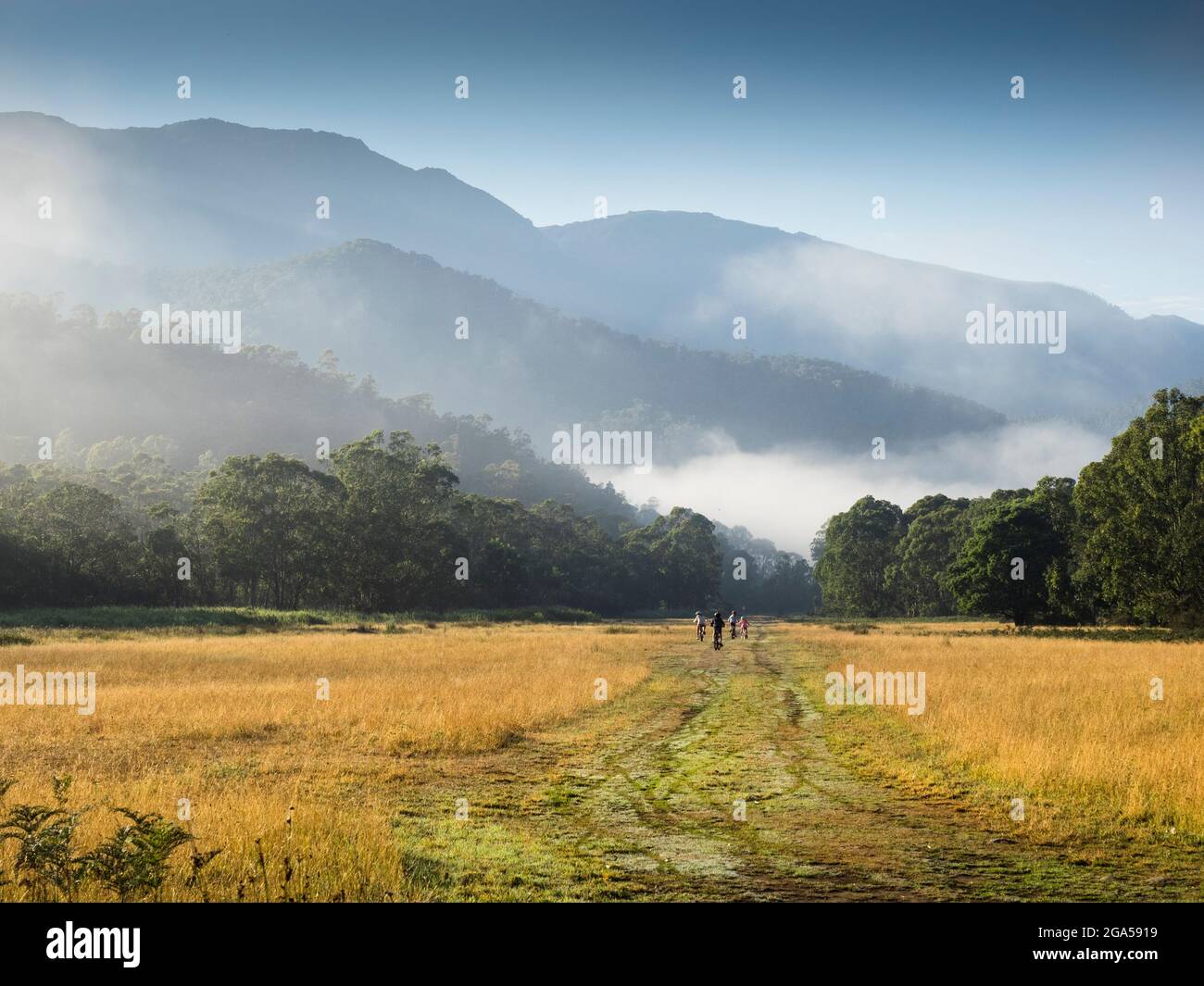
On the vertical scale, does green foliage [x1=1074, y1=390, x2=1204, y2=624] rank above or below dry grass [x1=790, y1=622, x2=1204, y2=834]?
above

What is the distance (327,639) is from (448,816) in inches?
1648

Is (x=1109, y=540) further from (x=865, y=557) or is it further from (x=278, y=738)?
(x=865, y=557)

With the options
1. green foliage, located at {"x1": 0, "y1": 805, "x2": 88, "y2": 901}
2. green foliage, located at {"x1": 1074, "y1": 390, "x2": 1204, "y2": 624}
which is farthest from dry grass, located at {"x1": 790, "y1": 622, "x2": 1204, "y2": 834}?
green foliage, located at {"x1": 1074, "y1": 390, "x2": 1204, "y2": 624}

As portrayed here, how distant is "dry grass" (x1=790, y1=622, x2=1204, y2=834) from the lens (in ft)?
43.0

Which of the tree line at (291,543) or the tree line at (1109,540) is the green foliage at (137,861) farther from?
the tree line at (291,543)

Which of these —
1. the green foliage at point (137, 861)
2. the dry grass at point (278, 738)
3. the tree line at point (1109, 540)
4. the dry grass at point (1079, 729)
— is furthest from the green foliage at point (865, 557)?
the green foliage at point (137, 861)

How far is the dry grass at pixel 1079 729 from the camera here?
1310 centimetres

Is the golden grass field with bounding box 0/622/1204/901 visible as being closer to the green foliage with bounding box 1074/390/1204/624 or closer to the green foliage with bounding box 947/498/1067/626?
the green foliage with bounding box 1074/390/1204/624

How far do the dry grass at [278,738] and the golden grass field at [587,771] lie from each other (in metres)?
0.07

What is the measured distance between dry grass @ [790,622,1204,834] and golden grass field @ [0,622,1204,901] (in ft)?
0.23

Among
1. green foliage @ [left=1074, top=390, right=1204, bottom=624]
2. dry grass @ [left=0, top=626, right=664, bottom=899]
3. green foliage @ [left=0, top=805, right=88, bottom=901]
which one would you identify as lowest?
dry grass @ [left=0, top=626, right=664, bottom=899]

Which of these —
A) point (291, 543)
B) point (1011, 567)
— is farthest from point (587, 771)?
point (291, 543)
